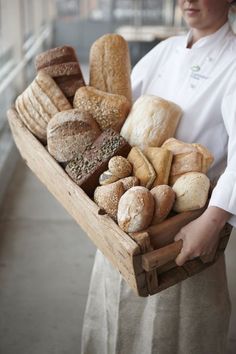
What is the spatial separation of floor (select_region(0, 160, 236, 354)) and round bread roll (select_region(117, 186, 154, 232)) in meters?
1.03

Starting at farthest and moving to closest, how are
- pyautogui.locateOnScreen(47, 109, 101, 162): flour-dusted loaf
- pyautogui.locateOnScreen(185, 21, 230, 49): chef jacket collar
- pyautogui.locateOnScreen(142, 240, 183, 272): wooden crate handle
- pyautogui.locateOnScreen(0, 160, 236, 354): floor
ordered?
1. pyautogui.locateOnScreen(0, 160, 236, 354): floor
2. pyautogui.locateOnScreen(185, 21, 230, 49): chef jacket collar
3. pyautogui.locateOnScreen(47, 109, 101, 162): flour-dusted loaf
4. pyautogui.locateOnScreen(142, 240, 183, 272): wooden crate handle

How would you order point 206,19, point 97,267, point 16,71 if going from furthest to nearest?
1. point 16,71
2. point 97,267
3. point 206,19

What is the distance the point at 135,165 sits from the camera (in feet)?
3.42

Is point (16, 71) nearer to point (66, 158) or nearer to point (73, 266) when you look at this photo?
point (73, 266)

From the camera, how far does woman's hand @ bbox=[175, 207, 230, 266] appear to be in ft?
3.14

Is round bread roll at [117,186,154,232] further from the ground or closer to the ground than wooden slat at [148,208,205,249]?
further from the ground

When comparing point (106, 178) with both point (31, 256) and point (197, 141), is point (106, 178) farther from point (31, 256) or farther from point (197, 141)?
point (31, 256)

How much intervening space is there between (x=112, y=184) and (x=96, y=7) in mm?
6903

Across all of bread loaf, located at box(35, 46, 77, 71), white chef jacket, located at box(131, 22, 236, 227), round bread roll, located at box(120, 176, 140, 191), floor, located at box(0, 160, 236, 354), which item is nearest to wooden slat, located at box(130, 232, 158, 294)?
round bread roll, located at box(120, 176, 140, 191)

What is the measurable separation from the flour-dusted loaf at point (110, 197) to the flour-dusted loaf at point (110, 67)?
0.38 meters

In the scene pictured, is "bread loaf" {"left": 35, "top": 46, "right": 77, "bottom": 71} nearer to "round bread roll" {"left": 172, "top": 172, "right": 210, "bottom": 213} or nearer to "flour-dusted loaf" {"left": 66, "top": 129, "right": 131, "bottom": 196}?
"flour-dusted loaf" {"left": 66, "top": 129, "right": 131, "bottom": 196}

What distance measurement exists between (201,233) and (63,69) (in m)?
0.62

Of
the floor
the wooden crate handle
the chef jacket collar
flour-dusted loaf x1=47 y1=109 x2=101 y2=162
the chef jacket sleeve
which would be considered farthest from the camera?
the floor

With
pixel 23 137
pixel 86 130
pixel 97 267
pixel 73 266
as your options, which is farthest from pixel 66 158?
pixel 73 266
